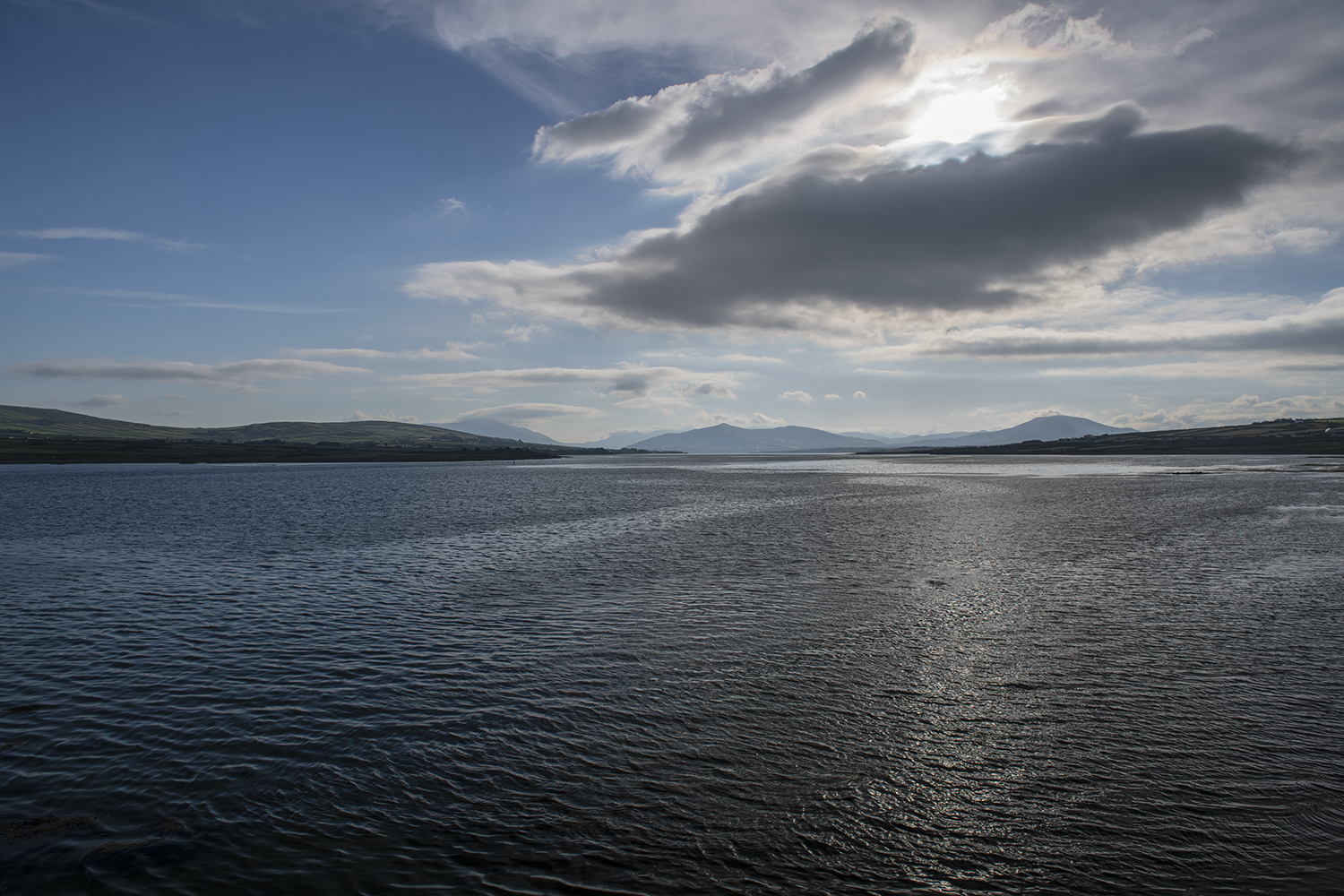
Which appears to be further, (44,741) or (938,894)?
(44,741)

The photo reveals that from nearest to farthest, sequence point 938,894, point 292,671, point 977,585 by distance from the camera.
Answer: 1. point 938,894
2. point 292,671
3. point 977,585

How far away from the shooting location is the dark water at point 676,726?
11.3 meters

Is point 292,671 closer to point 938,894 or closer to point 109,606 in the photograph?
point 109,606

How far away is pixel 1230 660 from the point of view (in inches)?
807

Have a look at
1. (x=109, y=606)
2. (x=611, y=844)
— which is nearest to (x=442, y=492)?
(x=109, y=606)

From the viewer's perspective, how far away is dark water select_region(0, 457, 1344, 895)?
11.3 meters

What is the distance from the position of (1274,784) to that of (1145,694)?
194 inches

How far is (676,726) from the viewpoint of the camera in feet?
53.9

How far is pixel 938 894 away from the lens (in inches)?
413

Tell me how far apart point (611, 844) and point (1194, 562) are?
41.0m

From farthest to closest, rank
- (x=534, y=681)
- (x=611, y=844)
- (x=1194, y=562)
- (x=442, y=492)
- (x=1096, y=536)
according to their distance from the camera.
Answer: (x=442, y=492) < (x=1096, y=536) < (x=1194, y=562) < (x=534, y=681) < (x=611, y=844)

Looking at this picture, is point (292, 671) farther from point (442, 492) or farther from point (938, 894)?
point (442, 492)

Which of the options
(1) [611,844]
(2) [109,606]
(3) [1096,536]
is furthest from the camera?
(3) [1096,536]

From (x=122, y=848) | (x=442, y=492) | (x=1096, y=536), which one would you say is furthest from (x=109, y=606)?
(x=442, y=492)
